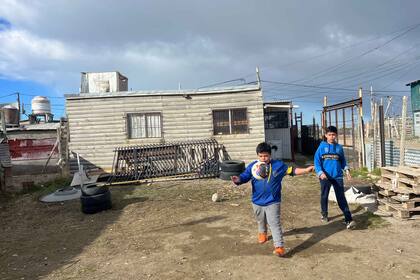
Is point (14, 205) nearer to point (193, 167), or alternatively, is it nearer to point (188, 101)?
point (193, 167)

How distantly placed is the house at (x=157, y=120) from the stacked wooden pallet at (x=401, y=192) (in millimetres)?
7833

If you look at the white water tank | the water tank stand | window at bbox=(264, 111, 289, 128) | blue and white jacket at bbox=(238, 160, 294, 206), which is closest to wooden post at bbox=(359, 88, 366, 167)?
window at bbox=(264, 111, 289, 128)

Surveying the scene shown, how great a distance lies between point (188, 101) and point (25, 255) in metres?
10.1

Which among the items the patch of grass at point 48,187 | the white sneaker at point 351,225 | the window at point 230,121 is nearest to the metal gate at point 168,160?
the window at point 230,121

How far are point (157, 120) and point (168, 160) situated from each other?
6.75 feet

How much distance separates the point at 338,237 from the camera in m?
5.39

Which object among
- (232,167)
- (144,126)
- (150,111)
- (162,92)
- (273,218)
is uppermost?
(162,92)

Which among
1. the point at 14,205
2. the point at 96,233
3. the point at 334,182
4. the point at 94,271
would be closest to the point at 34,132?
the point at 14,205

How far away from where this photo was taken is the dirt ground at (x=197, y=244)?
4.34 m

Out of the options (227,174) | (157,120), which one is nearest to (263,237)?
(227,174)

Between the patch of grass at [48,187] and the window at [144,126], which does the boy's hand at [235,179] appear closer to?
the patch of grass at [48,187]

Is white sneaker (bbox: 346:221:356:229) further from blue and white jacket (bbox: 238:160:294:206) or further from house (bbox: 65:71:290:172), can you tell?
house (bbox: 65:71:290:172)

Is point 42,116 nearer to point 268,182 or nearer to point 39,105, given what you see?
point 39,105

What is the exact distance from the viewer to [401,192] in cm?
630
